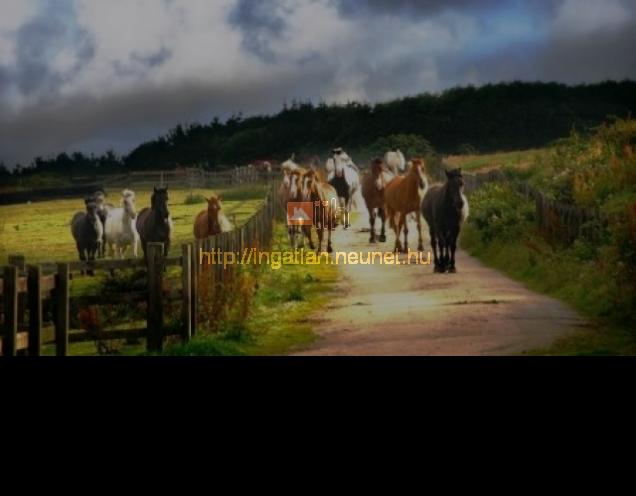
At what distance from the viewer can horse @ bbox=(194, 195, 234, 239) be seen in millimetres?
9133

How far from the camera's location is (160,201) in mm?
8891

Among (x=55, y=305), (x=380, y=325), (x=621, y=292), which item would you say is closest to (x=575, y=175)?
(x=621, y=292)

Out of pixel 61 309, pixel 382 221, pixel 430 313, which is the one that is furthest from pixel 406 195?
pixel 61 309

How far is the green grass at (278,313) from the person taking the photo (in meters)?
8.46

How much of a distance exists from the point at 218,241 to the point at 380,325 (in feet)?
4.33

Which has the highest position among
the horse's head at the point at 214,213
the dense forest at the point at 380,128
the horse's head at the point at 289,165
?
the dense forest at the point at 380,128

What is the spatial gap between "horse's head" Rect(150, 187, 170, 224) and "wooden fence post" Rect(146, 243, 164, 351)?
232 millimetres

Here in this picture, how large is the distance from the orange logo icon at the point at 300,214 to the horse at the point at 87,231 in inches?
53.1

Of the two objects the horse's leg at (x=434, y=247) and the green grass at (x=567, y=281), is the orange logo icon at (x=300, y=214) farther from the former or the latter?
the green grass at (x=567, y=281)

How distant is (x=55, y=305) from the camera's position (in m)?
8.83

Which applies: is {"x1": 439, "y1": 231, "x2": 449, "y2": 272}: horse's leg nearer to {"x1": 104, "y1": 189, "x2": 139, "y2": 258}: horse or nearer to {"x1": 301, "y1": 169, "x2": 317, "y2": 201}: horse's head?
{"x1": 301, "y1": 169, "x2": 317, "y2": 201}: horse's head

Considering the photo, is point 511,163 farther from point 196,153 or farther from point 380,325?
point 196,153

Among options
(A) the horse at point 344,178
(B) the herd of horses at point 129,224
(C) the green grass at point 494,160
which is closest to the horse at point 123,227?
(B) the herd of horses at point 129,224

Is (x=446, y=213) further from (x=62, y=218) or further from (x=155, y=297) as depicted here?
(x=62, y=218)
